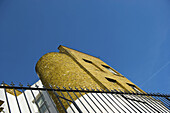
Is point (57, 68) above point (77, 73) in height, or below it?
above

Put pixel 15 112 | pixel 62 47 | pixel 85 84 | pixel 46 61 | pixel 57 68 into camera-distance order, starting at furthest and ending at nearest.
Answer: pixel 62 47 < pixel 15 112 < pixel 46 61 < pixel 57 68 < pixel 85 84

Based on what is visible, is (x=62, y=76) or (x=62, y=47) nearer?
(x=62, y=76)

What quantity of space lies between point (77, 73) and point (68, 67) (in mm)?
860

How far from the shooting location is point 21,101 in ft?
40.1

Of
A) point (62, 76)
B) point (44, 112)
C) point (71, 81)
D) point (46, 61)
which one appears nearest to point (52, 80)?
point (62, 76)

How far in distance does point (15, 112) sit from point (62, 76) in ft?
20.3

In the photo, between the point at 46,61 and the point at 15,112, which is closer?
the point at 46,61

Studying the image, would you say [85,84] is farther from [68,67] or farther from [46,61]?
[46,61]

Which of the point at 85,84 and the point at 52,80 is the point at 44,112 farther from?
the point at 85,84

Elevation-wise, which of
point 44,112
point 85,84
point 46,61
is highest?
point 46,61

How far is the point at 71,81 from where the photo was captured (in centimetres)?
757

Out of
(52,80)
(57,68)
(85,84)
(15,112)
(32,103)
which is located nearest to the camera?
(85,84)

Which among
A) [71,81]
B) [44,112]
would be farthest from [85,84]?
[44,112]

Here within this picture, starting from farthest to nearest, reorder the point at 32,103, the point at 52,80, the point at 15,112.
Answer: the point at 32,103 < the point at 15,112 < the point at 52,80
